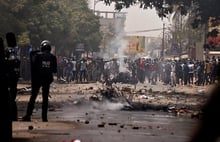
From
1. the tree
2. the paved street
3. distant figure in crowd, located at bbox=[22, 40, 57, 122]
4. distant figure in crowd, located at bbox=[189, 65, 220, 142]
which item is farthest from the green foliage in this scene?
distant figure in crowd, located at bbox=[189, 65, 220, 142]

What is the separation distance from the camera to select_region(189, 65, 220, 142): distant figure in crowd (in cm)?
Result: 172

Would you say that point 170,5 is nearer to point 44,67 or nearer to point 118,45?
point 44,67

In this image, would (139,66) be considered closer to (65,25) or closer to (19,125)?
(65,25)

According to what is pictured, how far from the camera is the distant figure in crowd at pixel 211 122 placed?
172 cm

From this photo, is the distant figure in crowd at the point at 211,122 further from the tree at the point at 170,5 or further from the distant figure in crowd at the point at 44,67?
the tree at the point at 170,5

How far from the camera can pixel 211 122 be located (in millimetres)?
1716

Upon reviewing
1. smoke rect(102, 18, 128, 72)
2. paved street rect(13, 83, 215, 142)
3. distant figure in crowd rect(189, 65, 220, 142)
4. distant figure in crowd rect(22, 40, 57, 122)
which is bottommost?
smoke rect(102, 18, 128, 72)

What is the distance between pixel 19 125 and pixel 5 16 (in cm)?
2479

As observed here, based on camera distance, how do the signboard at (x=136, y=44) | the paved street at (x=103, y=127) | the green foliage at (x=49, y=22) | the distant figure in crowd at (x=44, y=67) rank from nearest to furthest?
the paved street at (x=103, y=127) → the distant figure in crowd at (x=44, y=67) → the green foliage at (x=49, y=22) → the signboard at (x=136, y=44)

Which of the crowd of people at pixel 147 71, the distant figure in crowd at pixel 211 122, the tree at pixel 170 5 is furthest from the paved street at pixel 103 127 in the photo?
the crowd of people at pixel 147 71

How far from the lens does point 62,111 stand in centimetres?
1473

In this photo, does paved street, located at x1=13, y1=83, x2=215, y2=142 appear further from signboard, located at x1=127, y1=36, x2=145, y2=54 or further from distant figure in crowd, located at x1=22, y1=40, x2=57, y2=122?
signboard, located at x1=127, y1=36, x2=145, y2=54

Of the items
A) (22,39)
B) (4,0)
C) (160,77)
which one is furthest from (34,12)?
(160,77)

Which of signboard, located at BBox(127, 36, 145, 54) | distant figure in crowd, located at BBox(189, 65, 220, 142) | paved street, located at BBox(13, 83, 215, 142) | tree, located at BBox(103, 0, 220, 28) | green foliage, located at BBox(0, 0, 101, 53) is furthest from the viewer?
signboard, located at BBox(127, 36, 145, 54)
